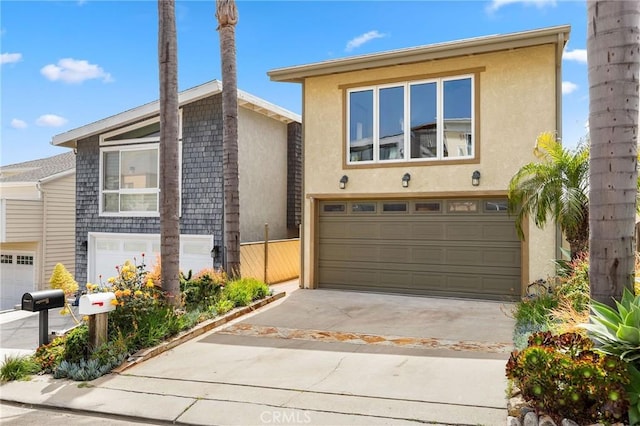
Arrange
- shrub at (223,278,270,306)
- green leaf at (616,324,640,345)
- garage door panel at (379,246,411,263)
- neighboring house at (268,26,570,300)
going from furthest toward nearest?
garage door panel at (379,246,411,263)
neighboring house at (268,26,570,300)
shrub at (223,278,270,306)
green leaf at (616,324,640,345)

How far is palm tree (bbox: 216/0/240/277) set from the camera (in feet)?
33.9

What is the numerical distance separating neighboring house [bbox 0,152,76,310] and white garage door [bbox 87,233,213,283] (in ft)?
13.2

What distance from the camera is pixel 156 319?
7.10m

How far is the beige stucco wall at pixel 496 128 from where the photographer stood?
9820 millimetres

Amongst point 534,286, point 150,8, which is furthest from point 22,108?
point 534,286

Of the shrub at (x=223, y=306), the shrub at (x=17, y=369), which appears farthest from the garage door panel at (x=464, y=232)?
the shrub at (x=17, y=369)

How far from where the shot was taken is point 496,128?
10.2 metres

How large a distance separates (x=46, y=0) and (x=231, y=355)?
10965 mm

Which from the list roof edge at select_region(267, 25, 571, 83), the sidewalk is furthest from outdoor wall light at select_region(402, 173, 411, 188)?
the sidewalk

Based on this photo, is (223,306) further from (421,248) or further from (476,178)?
(476,178)

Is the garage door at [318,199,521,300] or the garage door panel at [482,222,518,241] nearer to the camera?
the garage door panel at [482,222,518,241]

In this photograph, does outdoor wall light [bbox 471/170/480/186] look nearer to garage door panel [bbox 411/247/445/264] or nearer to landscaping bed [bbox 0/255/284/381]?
garage door panel [bbox 411/247/445/264]

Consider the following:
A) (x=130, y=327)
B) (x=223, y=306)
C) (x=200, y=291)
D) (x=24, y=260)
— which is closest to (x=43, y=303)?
(x=130, y=327)

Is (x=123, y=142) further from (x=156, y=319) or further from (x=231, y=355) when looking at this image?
(x=231, y=355)
